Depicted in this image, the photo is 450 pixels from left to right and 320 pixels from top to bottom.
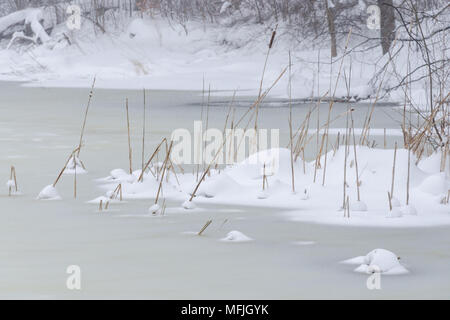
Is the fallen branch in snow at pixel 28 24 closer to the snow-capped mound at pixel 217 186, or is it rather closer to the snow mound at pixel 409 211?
the snow-capped mound at pixel 217 186

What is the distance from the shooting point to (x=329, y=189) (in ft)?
16.2

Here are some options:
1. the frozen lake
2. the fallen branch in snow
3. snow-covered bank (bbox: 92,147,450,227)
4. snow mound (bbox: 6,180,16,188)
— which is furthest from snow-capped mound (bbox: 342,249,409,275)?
the fallen branch in snow

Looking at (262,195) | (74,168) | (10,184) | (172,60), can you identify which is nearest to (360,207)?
(262,195)

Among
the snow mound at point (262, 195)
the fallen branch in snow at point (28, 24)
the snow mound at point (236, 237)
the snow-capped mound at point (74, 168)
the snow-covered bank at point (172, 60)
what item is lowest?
the snow mound at point (236, 237)

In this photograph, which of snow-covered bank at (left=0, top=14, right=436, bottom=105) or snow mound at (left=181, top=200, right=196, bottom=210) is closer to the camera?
snow mound at (left=181, top=200, right=196, bottom=210)

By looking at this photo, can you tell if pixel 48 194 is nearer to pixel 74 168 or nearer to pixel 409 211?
pixel 74 168

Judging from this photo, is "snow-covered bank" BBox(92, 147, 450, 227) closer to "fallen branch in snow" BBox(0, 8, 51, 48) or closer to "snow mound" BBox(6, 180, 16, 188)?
"snow mound" BBox(6, 180, 16, 188)

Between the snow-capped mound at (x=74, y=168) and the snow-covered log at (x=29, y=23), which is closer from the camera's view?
the snow-capped mound at (x=74, y=168)

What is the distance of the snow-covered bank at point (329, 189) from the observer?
4371mm

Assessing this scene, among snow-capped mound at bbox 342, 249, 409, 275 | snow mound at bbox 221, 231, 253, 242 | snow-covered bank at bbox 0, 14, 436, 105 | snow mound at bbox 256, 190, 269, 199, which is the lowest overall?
snow-capped mound at bbox 342, 249, 409, 275

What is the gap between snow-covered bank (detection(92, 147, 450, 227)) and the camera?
437 cm

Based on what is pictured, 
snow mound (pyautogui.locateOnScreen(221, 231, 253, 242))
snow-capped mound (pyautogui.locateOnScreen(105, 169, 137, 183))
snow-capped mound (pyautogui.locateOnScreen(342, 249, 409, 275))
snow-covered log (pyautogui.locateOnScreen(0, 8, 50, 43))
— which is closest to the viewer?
snow-capped mound (pyautogui.locateOnScreen(342, 249, 409, 275))

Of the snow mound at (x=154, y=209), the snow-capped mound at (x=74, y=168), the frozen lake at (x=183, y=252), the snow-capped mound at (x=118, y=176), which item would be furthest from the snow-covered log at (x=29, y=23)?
the snow mound at (x=154, y=209)

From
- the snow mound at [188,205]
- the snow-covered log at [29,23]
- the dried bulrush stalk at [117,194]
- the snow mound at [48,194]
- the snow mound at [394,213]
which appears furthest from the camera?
the snow-covered log at [29,23]
